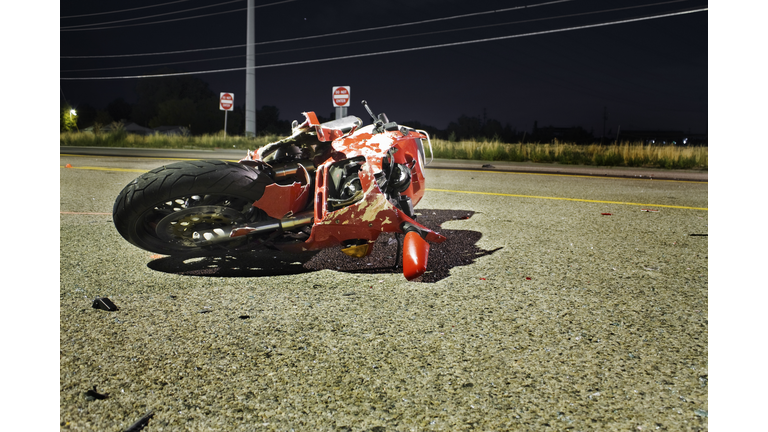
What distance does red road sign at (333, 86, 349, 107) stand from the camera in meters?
17.7

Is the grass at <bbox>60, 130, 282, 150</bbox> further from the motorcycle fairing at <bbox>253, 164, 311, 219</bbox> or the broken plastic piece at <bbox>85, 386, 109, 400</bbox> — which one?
the broken plastic piece at <bbox>85, 386, 109, 400</bbox>

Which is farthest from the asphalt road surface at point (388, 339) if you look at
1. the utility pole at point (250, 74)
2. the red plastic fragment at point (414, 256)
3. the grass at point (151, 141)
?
the utility pole at point (250, 74)

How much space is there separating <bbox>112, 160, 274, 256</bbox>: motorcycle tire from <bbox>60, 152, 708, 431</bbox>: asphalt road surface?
254mm

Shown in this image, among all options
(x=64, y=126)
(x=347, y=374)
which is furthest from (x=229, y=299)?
(x=64, y=126)

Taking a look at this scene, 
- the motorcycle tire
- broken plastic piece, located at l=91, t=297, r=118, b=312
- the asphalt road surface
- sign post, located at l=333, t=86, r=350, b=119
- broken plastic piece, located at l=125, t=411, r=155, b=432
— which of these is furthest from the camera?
sign post, located at l=333, t=86, r=350, b=119

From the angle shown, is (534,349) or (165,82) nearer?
(534,349)

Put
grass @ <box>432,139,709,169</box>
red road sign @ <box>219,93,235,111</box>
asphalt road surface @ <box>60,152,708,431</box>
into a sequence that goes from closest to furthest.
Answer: asphalt road surface @ <box>60,152,708,431</box> → grass @ <box>432,139,709,169</box> → red road sign @ <box>219,93,235,111</box>

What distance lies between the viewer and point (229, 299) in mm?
2596

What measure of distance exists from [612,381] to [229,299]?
187 centimetres

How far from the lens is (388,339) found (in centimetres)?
213

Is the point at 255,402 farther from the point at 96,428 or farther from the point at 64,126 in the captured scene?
the point at 64,126

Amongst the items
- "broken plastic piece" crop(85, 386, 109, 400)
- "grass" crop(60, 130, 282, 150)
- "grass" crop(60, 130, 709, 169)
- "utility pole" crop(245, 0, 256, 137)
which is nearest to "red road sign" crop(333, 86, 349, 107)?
"grass" crop(60, 130, 709, 169)

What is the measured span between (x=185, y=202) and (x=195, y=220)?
0.12 m

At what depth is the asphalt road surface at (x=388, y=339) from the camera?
1572 millimetres
